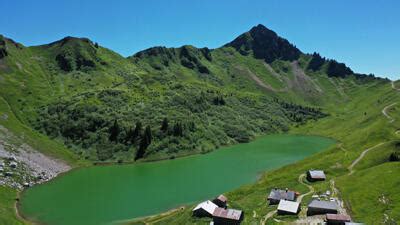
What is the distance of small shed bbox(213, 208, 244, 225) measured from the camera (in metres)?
69.1

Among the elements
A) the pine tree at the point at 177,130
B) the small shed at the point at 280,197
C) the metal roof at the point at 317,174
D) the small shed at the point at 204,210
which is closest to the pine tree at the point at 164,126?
the pine tree at the point at 177,130

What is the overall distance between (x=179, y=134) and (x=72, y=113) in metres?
55.0

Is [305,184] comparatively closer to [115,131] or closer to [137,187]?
[137,187]

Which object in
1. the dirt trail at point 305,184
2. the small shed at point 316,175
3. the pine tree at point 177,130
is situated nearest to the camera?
the dirt trail at point 305,184

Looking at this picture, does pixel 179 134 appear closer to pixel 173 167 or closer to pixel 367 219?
pixel 173 167

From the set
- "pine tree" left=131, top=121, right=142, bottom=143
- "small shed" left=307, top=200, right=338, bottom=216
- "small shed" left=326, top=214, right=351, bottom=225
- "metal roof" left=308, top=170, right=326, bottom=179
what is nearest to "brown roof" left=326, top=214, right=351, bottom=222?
"small shed" left=326, top=214, right=351, bottom=225

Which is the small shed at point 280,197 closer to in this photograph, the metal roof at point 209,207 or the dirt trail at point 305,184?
the dirt trail at point 305,184

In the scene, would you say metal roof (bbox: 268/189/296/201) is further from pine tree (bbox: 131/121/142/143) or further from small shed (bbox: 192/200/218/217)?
pine tree (bbox: 131/121/142/143)

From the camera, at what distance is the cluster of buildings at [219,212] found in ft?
228

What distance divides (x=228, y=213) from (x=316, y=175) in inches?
1472

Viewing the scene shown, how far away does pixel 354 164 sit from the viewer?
10819cm

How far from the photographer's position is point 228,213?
71.1 m

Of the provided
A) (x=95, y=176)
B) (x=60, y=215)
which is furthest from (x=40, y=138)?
(x=60, y=215)

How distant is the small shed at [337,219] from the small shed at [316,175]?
1263 inches
